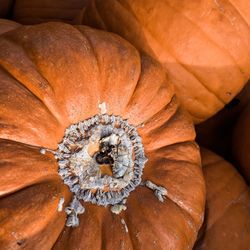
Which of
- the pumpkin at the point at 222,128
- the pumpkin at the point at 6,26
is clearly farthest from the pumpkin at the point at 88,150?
the pumpkin at the point at 222,128

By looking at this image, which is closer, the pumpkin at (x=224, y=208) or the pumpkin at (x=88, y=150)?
the pumpkin at (x=88, y=150)

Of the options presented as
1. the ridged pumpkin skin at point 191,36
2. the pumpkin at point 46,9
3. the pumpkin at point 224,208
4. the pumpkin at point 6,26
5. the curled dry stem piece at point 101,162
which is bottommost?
the pumpkin at point 46,9

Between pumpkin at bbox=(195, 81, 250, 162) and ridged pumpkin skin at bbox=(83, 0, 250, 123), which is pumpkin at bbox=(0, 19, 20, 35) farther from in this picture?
pumpkin at bbox=(195, 81, 250, 162)

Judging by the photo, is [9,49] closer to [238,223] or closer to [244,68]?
[244,68]

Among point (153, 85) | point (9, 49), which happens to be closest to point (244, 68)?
point (153, 85)

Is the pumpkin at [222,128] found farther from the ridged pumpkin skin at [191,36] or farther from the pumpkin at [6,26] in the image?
the pumpkin at [6,26]

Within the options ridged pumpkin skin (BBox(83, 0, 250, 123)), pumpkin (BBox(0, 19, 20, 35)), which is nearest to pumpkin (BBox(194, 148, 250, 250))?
ridged pumpkin skin (BBox(83, 0, 250, 123))

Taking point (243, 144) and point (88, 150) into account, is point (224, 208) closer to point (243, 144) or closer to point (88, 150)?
point (243, 144)
